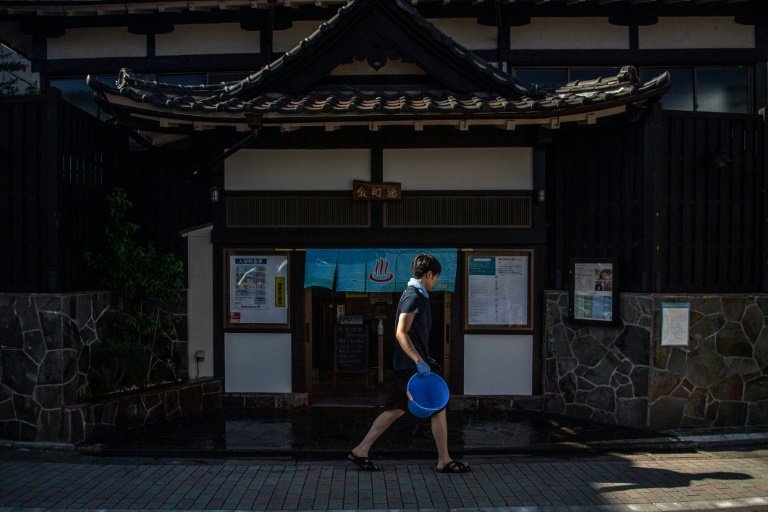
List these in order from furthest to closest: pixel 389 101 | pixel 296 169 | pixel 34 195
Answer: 1. pixel 296 169
2. pixel 389 101
3. pixel 34 195

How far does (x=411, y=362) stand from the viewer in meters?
5.82

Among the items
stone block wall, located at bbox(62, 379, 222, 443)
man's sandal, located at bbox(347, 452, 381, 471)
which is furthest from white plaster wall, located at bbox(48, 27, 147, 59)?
man's sandal, located at bbox(347, 452, 381, 471)

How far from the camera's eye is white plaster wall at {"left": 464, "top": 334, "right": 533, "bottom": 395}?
8555mm

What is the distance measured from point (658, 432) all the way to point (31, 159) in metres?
8.99

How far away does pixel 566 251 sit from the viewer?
27.9 ft

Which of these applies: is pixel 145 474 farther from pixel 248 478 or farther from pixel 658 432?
pixel 658 432

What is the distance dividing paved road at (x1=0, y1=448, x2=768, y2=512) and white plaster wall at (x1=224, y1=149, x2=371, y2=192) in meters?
4.14

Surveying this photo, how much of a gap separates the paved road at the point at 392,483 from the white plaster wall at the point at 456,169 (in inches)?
160

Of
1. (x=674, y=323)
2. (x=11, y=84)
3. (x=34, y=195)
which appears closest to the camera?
(x=34, y=195)

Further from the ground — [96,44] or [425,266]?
[96,44]

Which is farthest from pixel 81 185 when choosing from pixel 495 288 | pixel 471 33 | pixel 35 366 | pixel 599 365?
pixel 599 365

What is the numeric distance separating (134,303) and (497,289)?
18.7 feet

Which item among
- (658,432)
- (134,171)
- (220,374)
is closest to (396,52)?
(134,171)

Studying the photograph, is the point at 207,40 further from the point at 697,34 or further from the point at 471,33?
the point at 697,34
